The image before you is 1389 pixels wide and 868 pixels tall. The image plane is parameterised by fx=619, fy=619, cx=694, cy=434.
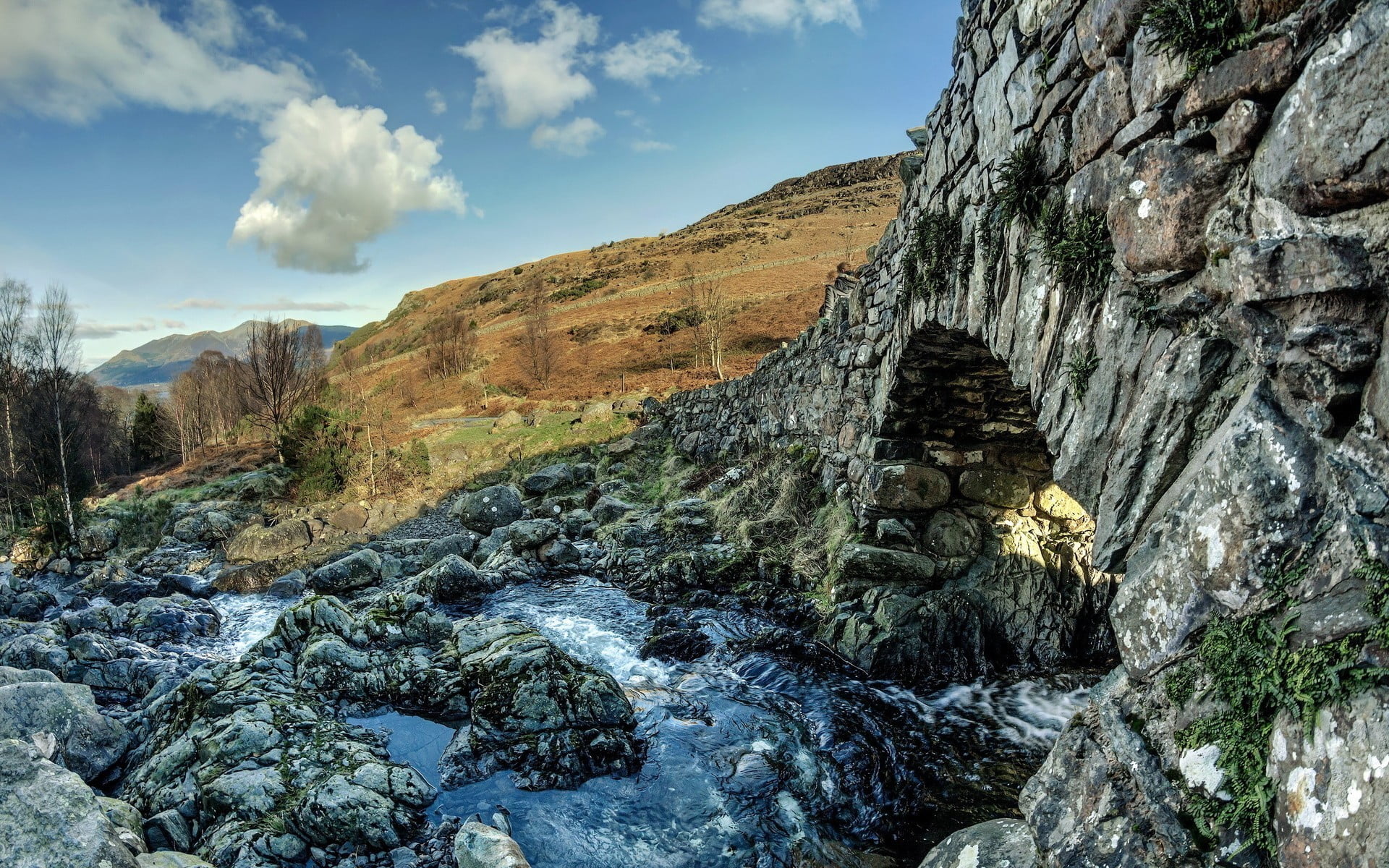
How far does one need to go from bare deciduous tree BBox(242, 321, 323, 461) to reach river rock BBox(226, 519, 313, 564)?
12.2m

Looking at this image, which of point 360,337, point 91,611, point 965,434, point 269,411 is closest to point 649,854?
point 965,434

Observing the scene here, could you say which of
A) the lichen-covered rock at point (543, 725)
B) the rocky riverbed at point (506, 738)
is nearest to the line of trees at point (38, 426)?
the rocky riverbed at point (506, 738)

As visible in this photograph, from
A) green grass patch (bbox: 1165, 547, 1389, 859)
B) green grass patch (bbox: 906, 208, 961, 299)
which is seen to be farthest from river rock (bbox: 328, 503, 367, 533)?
green grass patch (bbox: 1165, 547, 1389, 859)

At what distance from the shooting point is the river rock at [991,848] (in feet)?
10.9

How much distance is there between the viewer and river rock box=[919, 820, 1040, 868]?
333cm

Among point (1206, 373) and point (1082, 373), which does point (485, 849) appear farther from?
point (1206, 373)

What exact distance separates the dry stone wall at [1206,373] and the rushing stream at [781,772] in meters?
2.80

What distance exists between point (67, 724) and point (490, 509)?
10675mm

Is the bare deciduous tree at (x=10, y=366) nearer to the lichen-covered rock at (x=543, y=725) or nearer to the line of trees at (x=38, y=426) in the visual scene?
the line of trees at (x=38, y=426)

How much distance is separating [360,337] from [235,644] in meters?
89.3

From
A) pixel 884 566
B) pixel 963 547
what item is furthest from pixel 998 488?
pixel 884 566

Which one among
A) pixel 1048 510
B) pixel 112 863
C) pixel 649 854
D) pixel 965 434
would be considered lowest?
pixel 649 854

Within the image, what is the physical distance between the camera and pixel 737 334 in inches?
1598

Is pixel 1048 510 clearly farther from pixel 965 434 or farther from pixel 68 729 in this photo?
pixel 68 729
